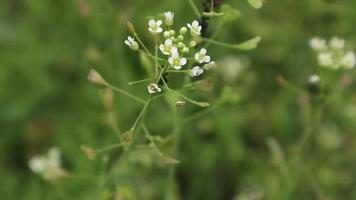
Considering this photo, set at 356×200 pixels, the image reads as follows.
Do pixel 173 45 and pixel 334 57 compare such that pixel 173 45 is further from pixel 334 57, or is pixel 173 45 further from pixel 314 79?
pixel 334 57

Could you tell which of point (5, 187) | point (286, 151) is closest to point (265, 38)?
point (286, 151)

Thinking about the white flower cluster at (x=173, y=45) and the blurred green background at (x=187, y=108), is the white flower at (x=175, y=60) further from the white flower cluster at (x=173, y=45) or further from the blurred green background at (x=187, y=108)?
the blurred green background at (x=187, y=108)

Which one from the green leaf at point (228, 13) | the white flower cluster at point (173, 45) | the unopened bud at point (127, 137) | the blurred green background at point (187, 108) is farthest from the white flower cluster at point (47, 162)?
the white flower cluster at point (173, 45)

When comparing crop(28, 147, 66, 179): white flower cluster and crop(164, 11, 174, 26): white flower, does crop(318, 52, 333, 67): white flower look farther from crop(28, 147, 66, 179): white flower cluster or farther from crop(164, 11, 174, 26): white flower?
crop(28, 147, 66, 179): white flower cluster

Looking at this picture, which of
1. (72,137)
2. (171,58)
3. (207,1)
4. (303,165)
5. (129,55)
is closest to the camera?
(171,58)

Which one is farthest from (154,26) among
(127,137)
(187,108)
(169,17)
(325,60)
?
(187,108)

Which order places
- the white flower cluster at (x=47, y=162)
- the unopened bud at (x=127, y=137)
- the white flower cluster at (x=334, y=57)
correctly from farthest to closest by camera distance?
the white flower cluster at (x=47, y=162), the white flower cluster at (x=334, y=57), the unopened bud at (x=127, y=137)

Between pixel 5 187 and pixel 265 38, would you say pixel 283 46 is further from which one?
pixel 5 187

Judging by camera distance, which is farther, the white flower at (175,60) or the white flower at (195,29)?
the white flower at (195,29)
